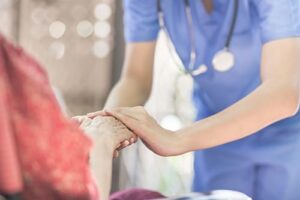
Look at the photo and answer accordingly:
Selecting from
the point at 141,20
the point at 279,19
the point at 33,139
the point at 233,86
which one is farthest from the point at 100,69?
the point at 33,139

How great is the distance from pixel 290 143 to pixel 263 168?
9cm

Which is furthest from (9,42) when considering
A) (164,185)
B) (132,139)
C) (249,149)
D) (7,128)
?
(164,185)

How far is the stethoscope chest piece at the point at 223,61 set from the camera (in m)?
1.38

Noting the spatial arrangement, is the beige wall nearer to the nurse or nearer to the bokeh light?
the bokeh light

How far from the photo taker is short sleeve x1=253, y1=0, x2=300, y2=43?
4.08 feet

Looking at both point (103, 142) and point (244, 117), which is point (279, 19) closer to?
point (244, 117)

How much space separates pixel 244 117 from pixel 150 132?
186mm

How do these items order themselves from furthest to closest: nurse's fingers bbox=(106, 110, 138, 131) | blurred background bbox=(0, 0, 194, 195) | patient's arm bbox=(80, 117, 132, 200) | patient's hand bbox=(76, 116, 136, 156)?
blurred background bbox=(0, 0, 194, 195), nurse's fingers bbox=(106, 110, 138, 131), patient's hand bbox=(76, 116, 136, 156), patient's arm bbox=(80, 117, 132, 200)

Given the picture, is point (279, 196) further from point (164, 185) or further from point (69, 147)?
point (69, 147)

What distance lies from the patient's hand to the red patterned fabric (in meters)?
0.17

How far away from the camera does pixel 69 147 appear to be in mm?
711

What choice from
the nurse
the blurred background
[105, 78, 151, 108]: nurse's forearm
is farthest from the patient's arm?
the blurred background

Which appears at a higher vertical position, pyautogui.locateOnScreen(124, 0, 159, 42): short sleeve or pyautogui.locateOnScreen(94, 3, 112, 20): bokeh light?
pyautogui.locateOnScreen(124, 0, 159, 42): short sleeve

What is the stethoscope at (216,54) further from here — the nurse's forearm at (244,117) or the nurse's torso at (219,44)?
the nurse's forearm at (244,117)
